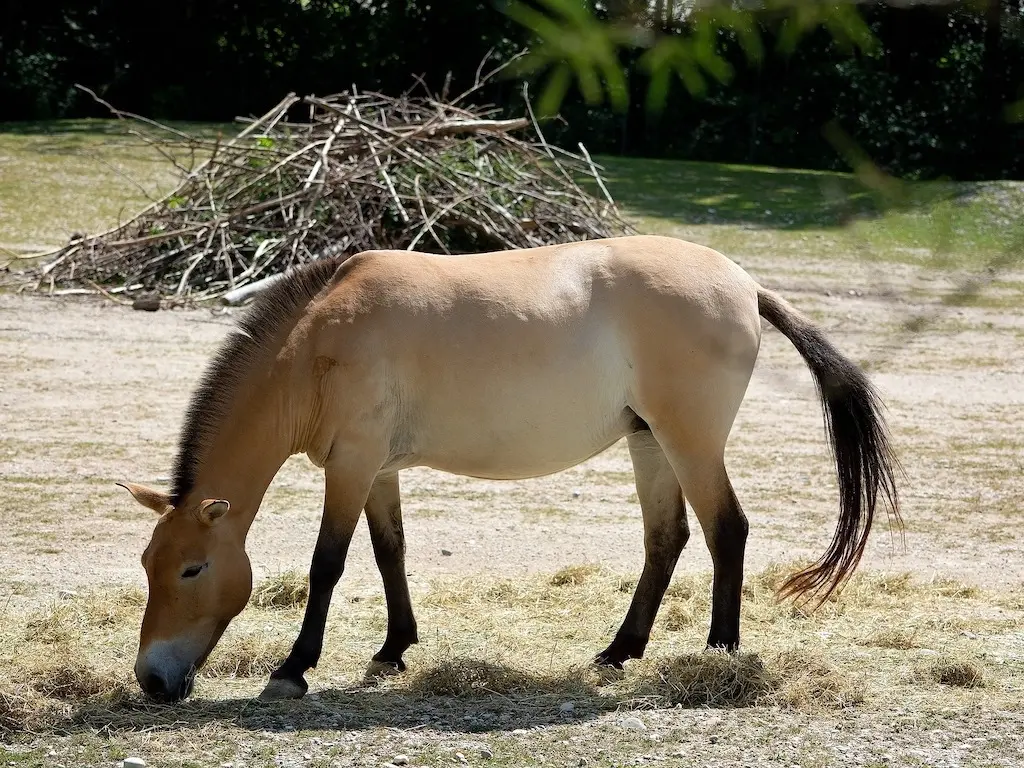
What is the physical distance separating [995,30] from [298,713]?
346cm

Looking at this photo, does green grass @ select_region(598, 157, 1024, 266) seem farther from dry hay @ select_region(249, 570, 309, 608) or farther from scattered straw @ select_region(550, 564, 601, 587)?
dry hay @ select_region(249, 570, 309, 608)

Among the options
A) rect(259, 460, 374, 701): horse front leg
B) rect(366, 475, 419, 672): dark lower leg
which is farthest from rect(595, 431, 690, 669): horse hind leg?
rect(259, 460, 374, 701): horse front leg

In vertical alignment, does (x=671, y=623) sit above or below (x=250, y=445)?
below

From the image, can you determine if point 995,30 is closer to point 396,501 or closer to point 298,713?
point 298,713

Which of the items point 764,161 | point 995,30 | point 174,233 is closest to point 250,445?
point 995,30

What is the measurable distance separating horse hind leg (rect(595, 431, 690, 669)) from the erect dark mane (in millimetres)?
1491

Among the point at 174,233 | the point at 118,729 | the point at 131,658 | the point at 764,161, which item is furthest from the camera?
the point at 764,161

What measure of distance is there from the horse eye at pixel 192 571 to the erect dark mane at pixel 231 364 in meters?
0.28

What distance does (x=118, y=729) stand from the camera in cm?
416

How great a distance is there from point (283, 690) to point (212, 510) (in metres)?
0.72

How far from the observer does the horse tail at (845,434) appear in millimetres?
5059

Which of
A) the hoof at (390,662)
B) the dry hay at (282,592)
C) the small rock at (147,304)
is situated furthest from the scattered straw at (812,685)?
the small rock at (147,304)

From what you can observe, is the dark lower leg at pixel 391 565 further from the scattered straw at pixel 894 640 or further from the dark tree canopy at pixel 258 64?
the dark tree canopy at pixel 258 64

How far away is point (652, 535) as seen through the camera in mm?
5195
